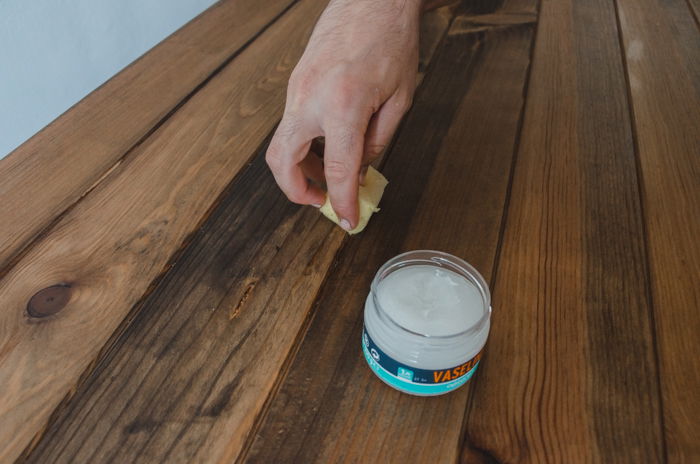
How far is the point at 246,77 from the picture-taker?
1135 mm

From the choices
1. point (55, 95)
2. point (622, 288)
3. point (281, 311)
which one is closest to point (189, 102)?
point (281, 311)

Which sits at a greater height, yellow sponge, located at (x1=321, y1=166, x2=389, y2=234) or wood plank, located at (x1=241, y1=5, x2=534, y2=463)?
yellow sponge, located at (x1=321, y1=166, x2=389, y2=234)

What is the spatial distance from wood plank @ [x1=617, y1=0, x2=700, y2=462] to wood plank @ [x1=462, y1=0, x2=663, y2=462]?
22 mm

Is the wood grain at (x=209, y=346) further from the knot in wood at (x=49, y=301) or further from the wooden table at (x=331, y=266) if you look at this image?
the knot in wood at (x=49, y=301)

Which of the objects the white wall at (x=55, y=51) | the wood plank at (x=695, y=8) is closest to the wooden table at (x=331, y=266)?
the wood plank at (x=695, y=8)

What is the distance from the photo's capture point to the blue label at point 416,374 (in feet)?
1.98

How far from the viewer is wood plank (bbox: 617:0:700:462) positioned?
65 centimetres

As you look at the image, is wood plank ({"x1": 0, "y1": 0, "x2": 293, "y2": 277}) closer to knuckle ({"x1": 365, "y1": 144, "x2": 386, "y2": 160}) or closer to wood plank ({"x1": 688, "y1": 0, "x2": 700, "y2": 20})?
knuckle ({"x1": 365, "y1": 144, "x2": 386, "y2": 160})

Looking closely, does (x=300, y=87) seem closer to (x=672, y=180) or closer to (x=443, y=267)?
(x=443, y=267)

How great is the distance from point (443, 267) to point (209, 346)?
294mm

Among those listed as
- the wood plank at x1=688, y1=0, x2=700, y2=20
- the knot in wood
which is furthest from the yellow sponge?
the wood plank at x1=688, y1=0, x2=700, y2=20

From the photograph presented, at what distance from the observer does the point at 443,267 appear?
0.71 m

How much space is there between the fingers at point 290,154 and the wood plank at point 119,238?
A: 0.52ft

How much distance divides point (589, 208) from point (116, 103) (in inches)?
32.4
